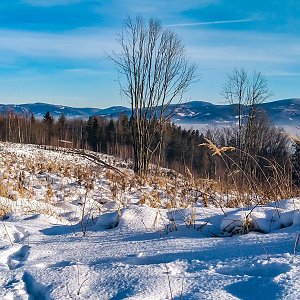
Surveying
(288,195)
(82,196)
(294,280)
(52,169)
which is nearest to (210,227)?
(294,280)

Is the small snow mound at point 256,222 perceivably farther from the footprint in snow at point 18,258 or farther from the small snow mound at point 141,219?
the footprint in snow at point 18,258

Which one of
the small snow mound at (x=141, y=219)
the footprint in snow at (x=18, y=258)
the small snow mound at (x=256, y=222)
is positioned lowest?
the footprint in snow at (x=18, y=258)

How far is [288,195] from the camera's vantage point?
4.32m

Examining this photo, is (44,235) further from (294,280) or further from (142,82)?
(142,82)

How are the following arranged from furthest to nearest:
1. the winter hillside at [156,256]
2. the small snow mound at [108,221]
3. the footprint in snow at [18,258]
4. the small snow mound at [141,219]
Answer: the small snow mound at [108,221] < the small snow mound at [141,219] < the footprint in snow at [18,258] < the winter hillside at [156,256]

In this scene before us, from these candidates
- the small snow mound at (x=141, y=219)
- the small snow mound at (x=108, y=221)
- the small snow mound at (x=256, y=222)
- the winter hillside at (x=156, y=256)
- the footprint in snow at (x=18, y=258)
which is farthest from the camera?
the small snow mound at (x=108, y=221)

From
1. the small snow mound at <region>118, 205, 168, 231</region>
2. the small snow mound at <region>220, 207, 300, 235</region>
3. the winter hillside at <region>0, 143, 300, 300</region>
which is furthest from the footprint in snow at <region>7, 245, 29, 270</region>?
the small snow mound at <region>220, 207, 300, 235</region>

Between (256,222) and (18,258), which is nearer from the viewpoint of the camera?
(18,258)

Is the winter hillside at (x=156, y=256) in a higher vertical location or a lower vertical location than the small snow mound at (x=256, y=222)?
lower

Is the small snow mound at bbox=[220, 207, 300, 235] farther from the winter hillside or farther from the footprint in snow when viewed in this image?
the footprint in snow

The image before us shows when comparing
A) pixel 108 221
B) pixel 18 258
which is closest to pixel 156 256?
pixel 18 258

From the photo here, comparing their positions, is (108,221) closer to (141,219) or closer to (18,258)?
(141,219)

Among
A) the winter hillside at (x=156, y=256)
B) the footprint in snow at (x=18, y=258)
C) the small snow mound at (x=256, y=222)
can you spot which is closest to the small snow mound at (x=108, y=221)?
the winter hillside at (x=156, y=256)

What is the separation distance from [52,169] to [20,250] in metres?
8.56
